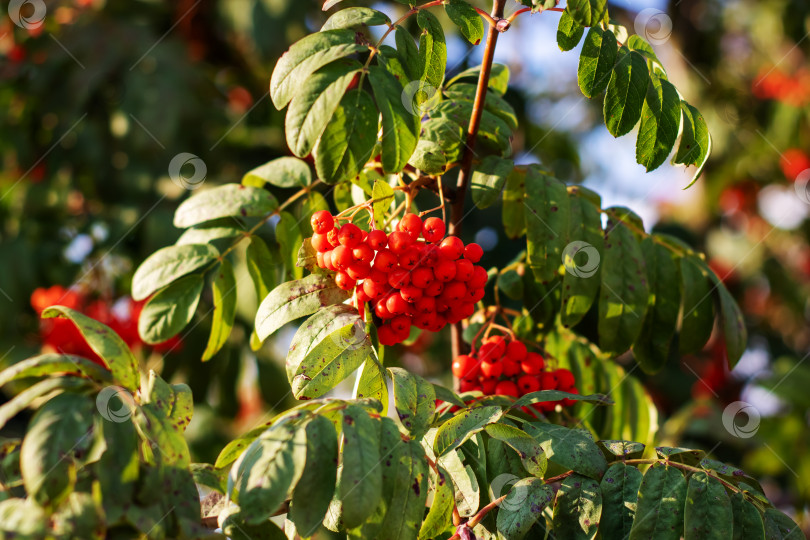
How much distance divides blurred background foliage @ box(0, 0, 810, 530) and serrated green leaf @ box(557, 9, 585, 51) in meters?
1.20

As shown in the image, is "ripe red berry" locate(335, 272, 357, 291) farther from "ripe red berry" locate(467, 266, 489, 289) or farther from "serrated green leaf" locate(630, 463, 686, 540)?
"serrated green leaf" locate(630, 463, 686, 540)

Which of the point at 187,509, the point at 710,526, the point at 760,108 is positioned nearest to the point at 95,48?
the point at 187,509

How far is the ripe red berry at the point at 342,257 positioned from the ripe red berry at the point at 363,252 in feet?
0.03

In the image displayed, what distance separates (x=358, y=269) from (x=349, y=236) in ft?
0.23

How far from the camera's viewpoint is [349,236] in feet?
4.40

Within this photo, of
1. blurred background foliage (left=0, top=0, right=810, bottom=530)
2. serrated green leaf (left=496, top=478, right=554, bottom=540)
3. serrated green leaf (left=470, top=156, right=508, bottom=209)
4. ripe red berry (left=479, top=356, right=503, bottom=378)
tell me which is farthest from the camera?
blurred background foliage (left=0, top=0, right=810, bottom=530)

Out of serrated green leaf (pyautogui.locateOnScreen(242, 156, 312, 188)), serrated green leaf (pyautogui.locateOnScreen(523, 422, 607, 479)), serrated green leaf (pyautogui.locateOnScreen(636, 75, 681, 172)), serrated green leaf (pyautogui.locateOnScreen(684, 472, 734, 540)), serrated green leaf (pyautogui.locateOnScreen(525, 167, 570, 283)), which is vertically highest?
serrated green leaf (pyautogui.locateOnScreen(242, 156, 312, 188))

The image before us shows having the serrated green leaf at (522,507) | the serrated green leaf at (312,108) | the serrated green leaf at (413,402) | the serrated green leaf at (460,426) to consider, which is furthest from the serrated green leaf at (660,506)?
the serrated green leaf at (312,108)

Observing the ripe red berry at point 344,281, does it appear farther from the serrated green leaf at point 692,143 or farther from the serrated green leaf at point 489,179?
the serrated green leaf at point 692,143

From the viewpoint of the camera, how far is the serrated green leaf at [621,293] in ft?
5.44

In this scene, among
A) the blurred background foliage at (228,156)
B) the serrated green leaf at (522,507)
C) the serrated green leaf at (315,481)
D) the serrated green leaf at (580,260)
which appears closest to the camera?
the serrated green leaf at (315,481)

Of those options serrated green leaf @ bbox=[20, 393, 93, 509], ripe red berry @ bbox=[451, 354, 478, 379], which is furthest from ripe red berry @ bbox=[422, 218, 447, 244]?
serrated green leaf @ bbox=[20, 393, 93, 509]

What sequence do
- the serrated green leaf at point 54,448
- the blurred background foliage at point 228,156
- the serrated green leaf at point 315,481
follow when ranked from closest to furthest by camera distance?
the serrated green leaf at point 54,448, the serrated green leaf at point 315,481, the blurred background foliage at point 228,156

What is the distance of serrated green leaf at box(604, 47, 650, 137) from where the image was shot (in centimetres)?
140
